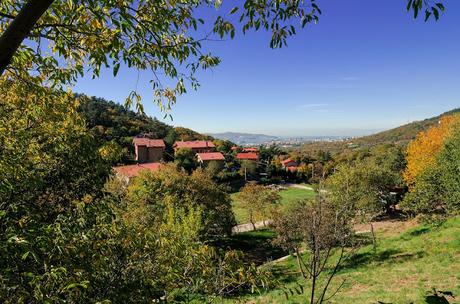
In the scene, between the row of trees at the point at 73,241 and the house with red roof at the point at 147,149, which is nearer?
the row of trees at the point at 73,241

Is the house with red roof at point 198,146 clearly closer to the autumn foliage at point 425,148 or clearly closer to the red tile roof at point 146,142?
the red tile roof at point 146,142

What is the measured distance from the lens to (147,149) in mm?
83000

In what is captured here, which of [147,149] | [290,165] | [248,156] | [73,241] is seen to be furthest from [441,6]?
[248,156]

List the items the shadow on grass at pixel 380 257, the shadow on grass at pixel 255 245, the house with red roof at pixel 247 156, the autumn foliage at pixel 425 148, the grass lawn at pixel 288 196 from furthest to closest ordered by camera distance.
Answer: the house with red roof at pixel 247 156
the grass lawn at pixel 288 196
the autumn foliage at pixel 425 148
the shadow on grass at pixel 255 245
the shadow on grass at pixel 380 257

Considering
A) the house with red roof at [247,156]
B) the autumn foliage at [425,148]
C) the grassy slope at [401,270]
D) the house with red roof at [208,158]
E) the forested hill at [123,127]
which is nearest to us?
the grassy slope at [401,270]

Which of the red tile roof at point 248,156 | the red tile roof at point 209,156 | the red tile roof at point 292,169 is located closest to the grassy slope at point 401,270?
the red tile roof at point 209,156

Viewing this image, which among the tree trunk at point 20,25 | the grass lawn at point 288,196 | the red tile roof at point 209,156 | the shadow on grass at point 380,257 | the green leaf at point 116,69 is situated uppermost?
the tree trunk at point 20,25

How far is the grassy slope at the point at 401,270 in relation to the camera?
12.0 meters

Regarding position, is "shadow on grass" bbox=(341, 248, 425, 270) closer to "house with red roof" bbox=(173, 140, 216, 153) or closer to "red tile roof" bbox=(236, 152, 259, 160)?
"house with red roof" bbox=(173, 140, 216, 153)

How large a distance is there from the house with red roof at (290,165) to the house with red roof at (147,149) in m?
34.6

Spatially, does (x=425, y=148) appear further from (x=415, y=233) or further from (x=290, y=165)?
(x=290, y=165)

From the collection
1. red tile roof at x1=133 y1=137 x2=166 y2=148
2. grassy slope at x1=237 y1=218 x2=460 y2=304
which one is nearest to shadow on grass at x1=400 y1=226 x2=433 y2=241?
grassy slope at x1=237 y1=218 x2=460 y2=304

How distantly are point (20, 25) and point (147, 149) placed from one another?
82.7 m

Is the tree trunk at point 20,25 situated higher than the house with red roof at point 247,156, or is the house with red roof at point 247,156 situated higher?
the tree trunk at point 20,25
